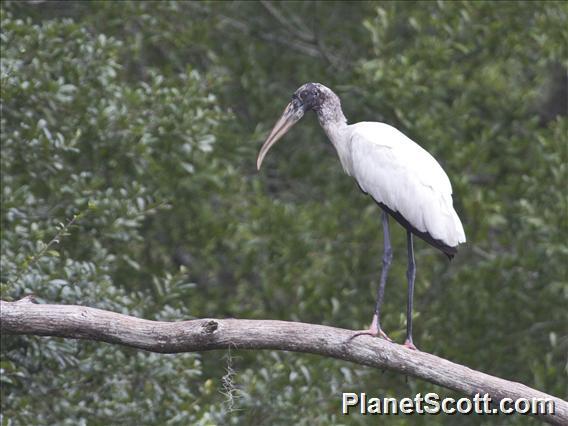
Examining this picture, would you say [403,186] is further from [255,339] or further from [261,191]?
[261,191]

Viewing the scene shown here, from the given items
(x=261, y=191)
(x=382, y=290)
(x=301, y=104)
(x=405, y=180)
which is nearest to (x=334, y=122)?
(x=301, y=104)

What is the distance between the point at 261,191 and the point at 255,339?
3.86 meters

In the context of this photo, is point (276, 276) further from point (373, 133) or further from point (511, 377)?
point (373, 133)

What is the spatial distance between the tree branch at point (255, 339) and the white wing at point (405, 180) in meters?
1.02

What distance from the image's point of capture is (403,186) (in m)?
5.94

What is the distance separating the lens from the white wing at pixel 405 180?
19.0ft

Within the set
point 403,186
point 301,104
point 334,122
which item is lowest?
point 403,186

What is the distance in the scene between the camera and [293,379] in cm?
682

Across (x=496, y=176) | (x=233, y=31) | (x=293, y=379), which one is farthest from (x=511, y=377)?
(x=233, y=31)

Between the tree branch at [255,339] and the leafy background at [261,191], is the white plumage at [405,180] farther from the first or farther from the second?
the tree branch at [255,339]

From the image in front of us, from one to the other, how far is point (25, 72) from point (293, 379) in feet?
7.58

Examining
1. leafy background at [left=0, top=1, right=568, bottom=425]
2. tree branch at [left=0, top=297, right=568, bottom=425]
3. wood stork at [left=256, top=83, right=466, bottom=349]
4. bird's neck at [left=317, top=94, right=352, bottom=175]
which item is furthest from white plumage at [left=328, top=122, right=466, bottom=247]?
tree branch at [left=0, top=297, right=568, bottom=425]

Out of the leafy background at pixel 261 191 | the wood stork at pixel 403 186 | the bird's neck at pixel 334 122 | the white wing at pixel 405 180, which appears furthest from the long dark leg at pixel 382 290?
the leafy background at pixel 261 191

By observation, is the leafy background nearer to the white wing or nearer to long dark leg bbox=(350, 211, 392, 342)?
long dark leg bbox=(350, 211, 392, 342)
